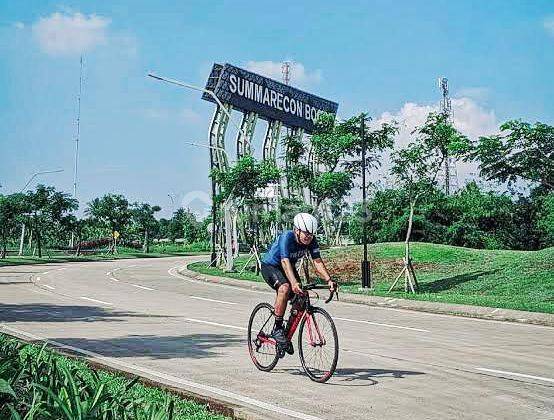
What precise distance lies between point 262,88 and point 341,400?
3842 cm

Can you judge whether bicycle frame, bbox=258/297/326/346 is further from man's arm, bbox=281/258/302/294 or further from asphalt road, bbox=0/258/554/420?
asphalt road, bbox=0/258/554/420

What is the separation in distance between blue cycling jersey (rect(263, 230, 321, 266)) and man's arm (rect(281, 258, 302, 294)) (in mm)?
77

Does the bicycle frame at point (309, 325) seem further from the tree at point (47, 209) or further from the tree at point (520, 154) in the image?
the tree at point (47, 209)

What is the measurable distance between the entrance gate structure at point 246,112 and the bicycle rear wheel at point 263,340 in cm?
2062

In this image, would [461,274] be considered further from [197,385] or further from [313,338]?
[197,385]

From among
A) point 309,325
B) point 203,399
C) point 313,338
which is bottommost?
point 203,399

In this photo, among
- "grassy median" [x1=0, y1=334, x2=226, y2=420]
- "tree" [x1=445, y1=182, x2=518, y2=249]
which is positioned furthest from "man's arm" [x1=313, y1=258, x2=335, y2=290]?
"tree" [x1=445, y1=182, x2=518, y2=249]

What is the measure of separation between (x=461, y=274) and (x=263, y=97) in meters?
21.6

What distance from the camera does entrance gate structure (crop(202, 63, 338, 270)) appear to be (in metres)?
36.0

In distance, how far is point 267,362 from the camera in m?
8.53

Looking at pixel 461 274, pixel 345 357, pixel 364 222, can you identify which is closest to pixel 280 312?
pixel 345 357

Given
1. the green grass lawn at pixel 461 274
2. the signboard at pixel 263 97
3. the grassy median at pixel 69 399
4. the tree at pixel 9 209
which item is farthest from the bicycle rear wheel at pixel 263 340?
the tree at pixel 9 209

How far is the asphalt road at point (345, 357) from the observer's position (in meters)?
6.76

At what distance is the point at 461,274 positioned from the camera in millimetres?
26625
